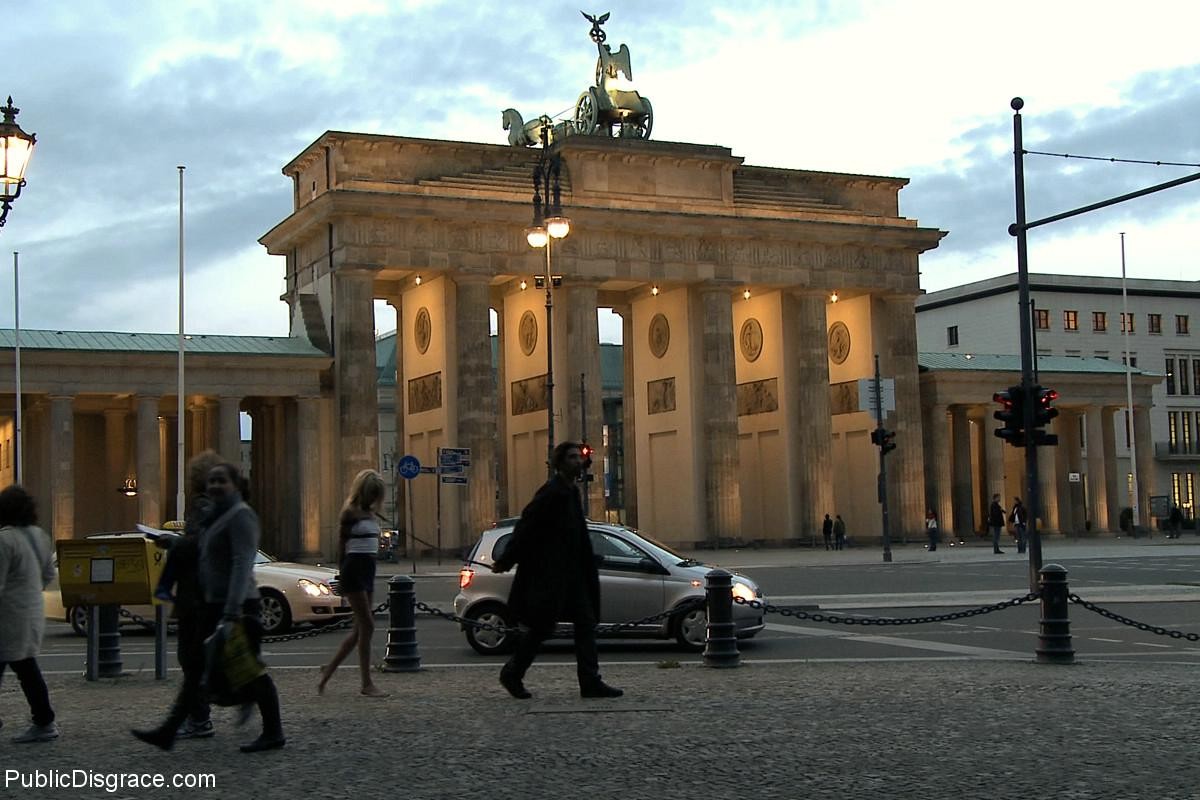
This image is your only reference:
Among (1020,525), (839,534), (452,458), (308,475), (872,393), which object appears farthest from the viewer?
(839,534)

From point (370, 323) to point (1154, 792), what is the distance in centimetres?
5238

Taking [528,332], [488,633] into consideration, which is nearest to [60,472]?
[528,332]

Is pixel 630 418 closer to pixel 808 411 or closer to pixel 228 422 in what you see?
pixel 808 411

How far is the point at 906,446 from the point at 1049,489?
437 inches

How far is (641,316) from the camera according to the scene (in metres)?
69.6

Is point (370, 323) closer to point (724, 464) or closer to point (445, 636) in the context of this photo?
point (724, 464)

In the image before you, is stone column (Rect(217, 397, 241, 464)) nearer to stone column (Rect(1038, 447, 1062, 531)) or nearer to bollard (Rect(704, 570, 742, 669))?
stone column (Rect(1038, 447, 1062, 531))

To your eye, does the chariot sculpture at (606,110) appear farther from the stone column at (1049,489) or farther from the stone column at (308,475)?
the stone column at (1049,489)

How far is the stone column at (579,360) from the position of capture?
62.4m

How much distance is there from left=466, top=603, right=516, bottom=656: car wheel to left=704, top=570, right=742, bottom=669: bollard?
11.0 feet

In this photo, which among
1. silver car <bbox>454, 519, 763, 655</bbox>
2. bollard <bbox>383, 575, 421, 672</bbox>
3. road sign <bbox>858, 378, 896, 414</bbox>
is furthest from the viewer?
road sign <bbox>858, 378, 896, 414</bbox>

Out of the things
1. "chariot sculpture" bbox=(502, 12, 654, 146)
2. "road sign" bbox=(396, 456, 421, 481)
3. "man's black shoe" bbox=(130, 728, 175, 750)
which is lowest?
"man's black shoe" bbox=(130, 728, 175, 750)

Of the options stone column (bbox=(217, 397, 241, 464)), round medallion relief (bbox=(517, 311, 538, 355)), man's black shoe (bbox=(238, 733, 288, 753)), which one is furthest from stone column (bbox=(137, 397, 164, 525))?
man's black shoe (bbox=(238, 733, 288, 753))

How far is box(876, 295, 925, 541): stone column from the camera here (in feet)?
223
